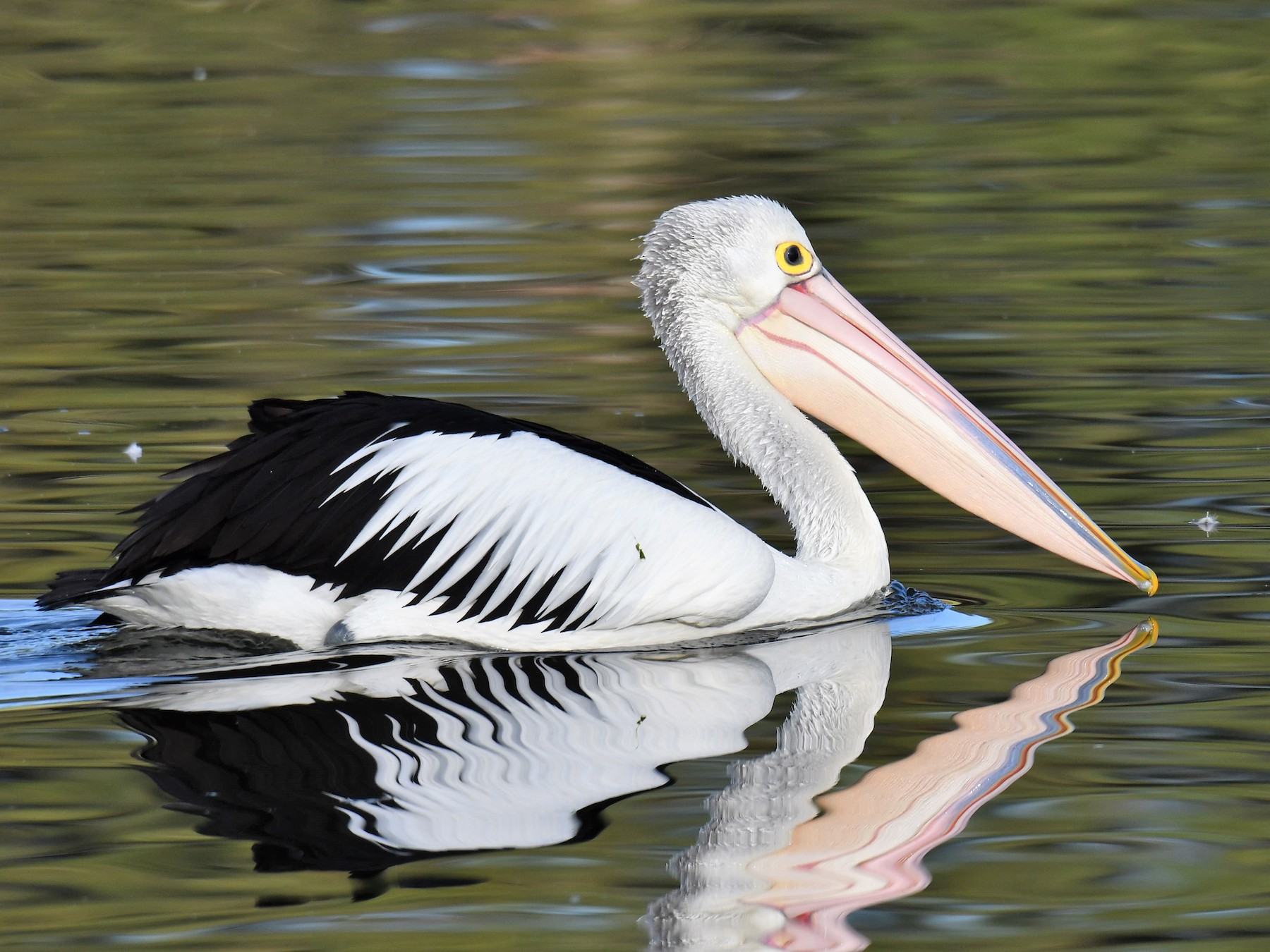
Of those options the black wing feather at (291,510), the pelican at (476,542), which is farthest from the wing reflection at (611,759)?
the black wing feather at (291,510)

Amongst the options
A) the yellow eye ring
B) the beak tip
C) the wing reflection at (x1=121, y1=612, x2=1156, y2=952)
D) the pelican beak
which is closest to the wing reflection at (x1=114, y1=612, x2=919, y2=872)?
the wing reflection at (x1=121, y1=612, x2=1156, y2=952)

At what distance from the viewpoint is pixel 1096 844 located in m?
3.54

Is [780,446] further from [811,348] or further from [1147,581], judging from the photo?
[1147,581]

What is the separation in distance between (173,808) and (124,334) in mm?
5468

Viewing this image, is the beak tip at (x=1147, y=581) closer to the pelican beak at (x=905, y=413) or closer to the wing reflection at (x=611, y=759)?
the pelican beak at (x=905, y=413)

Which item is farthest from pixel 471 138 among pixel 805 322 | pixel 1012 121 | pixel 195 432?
pixel 805 322

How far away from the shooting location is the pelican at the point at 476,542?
4770 mm

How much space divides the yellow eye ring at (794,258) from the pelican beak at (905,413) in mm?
38

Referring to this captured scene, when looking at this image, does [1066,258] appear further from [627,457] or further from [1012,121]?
[627,457]

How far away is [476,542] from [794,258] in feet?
4.33

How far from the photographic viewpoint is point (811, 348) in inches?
221

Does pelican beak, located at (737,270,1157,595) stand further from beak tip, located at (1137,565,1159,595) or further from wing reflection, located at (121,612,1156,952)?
wing reflection, located at (121,612,1156,952)

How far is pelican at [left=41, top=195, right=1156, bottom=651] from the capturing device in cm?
477

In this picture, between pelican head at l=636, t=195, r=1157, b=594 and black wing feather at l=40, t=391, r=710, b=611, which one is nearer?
black wing feather at l=40, t=391, r=710, b=611
